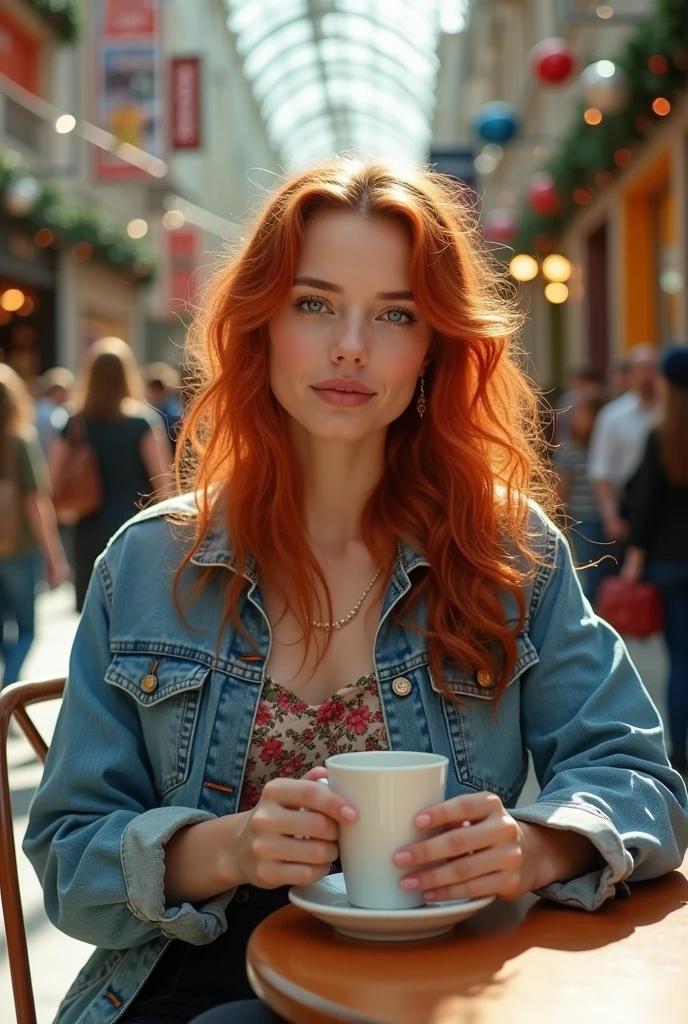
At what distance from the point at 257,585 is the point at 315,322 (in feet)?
1.19

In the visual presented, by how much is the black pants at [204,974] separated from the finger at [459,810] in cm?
45

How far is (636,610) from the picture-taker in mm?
5883

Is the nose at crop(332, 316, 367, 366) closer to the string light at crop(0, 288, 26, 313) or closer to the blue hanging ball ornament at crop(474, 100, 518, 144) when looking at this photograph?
the blue hanging ball ornament at crop(474, 100, 518, 144)

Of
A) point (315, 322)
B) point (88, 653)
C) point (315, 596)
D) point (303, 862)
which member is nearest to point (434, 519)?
point (315, 596)

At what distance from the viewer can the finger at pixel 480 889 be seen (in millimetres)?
1354

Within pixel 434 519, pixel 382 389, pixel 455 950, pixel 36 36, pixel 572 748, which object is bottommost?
pixel 455 950

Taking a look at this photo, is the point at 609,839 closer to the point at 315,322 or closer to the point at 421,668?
the point at 421,668

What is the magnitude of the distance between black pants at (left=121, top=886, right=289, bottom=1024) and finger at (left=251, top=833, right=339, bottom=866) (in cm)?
35

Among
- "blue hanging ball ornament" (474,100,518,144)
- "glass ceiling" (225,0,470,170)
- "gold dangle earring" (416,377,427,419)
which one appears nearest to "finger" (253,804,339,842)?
"gold dangle earring" (416,377,427,419)

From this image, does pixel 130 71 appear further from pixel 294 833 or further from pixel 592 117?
pixel 294 833

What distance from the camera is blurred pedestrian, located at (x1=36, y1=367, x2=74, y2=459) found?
478 inches

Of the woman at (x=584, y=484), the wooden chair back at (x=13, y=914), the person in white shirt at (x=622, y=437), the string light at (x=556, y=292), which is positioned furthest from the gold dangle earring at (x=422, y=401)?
the string light at (x=556, y=292)

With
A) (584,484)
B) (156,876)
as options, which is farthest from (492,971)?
(584,484)

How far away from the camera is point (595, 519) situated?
854 cm
